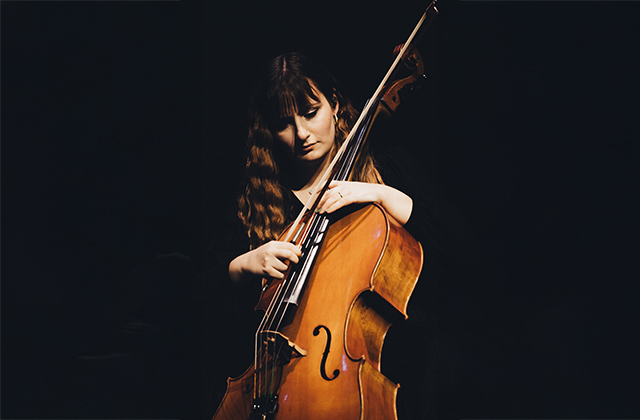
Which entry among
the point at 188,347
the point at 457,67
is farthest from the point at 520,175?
the point at 188,347

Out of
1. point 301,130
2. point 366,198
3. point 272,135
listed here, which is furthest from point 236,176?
point 366,198

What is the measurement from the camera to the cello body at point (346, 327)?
1.03 metres

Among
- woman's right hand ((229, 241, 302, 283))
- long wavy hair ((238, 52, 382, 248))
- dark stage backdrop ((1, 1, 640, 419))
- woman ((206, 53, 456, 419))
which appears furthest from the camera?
dark stage backdrop ((1, 1, 640, 419))

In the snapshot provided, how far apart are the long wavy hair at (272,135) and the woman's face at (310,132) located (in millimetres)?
24

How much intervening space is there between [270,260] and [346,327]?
0.33 m

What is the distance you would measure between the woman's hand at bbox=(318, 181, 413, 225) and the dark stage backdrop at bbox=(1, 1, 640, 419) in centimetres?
22

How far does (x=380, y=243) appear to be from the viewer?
112 cm

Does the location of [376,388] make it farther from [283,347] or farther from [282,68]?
[282,68]

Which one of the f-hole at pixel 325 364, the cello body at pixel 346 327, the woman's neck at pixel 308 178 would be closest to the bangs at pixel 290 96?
the woman's neck at pixel 308 178

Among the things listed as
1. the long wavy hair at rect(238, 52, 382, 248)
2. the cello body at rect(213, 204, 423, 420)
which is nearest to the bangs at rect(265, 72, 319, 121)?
the long wavy hair at rect(238, 52, 382, 248)

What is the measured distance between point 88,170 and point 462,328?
5.89 feet

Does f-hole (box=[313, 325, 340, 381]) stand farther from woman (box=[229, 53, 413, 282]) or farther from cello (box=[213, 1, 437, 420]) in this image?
woman (box=[229, 53, 413, 282])

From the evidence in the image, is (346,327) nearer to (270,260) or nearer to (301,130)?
(270,260)

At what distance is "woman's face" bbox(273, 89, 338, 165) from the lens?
55.3 inches
